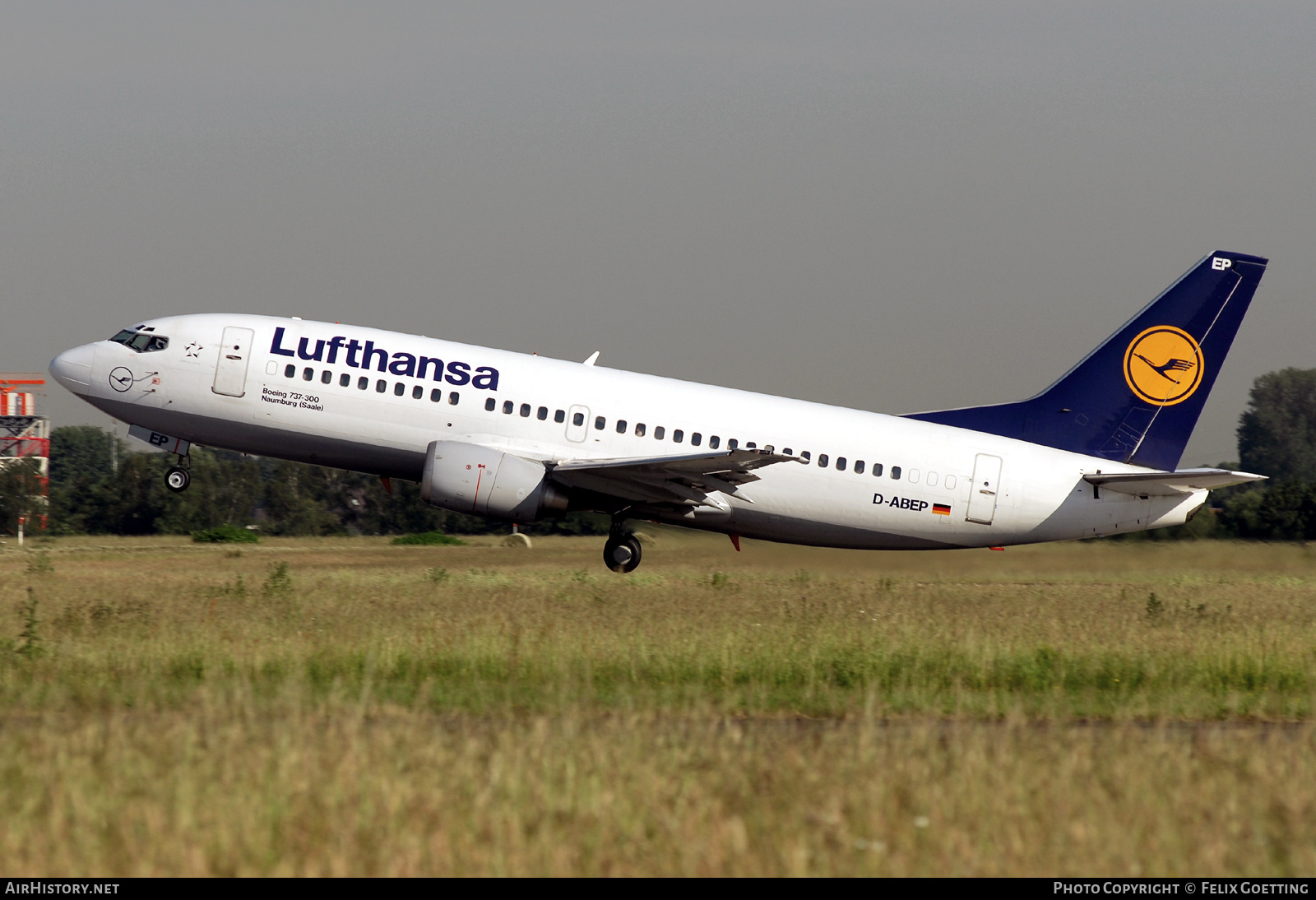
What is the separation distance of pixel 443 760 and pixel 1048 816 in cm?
367

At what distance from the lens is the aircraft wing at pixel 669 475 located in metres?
21.6

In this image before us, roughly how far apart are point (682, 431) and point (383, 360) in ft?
18.3

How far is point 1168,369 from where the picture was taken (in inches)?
970

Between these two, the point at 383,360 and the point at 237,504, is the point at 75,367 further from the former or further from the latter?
the point at 237,504

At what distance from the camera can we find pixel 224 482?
2793 inches

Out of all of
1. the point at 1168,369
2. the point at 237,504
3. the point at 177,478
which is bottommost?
the point at 237,504

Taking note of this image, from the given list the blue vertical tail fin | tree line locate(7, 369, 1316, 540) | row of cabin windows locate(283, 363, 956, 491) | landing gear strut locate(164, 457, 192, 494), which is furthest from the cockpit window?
tree line locate(7, 369, 1316, 540)

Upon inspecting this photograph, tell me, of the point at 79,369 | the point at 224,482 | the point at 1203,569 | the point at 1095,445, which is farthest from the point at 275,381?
the point at 224,482

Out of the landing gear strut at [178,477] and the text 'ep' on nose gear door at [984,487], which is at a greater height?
the text 'ep' on nose gear door at [984,487]

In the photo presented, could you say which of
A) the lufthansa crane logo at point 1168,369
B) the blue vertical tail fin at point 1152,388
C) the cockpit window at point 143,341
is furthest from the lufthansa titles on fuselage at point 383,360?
the lufthansa crane logo at point 1168,369

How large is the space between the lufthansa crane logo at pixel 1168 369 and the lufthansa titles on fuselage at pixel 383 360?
12.6m

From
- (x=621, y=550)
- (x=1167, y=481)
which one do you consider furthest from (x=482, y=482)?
(x=1167, y=481)

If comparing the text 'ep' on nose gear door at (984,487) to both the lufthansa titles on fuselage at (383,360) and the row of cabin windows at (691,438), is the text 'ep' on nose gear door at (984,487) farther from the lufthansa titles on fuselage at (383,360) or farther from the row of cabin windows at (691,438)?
the lufthansa titles on fuselage at (383,360)

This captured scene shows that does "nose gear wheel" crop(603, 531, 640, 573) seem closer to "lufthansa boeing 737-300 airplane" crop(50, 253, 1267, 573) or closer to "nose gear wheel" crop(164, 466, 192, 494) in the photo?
"lufthansa boeing 737-300 airplane" crop(50, 253, 1267, 573)
